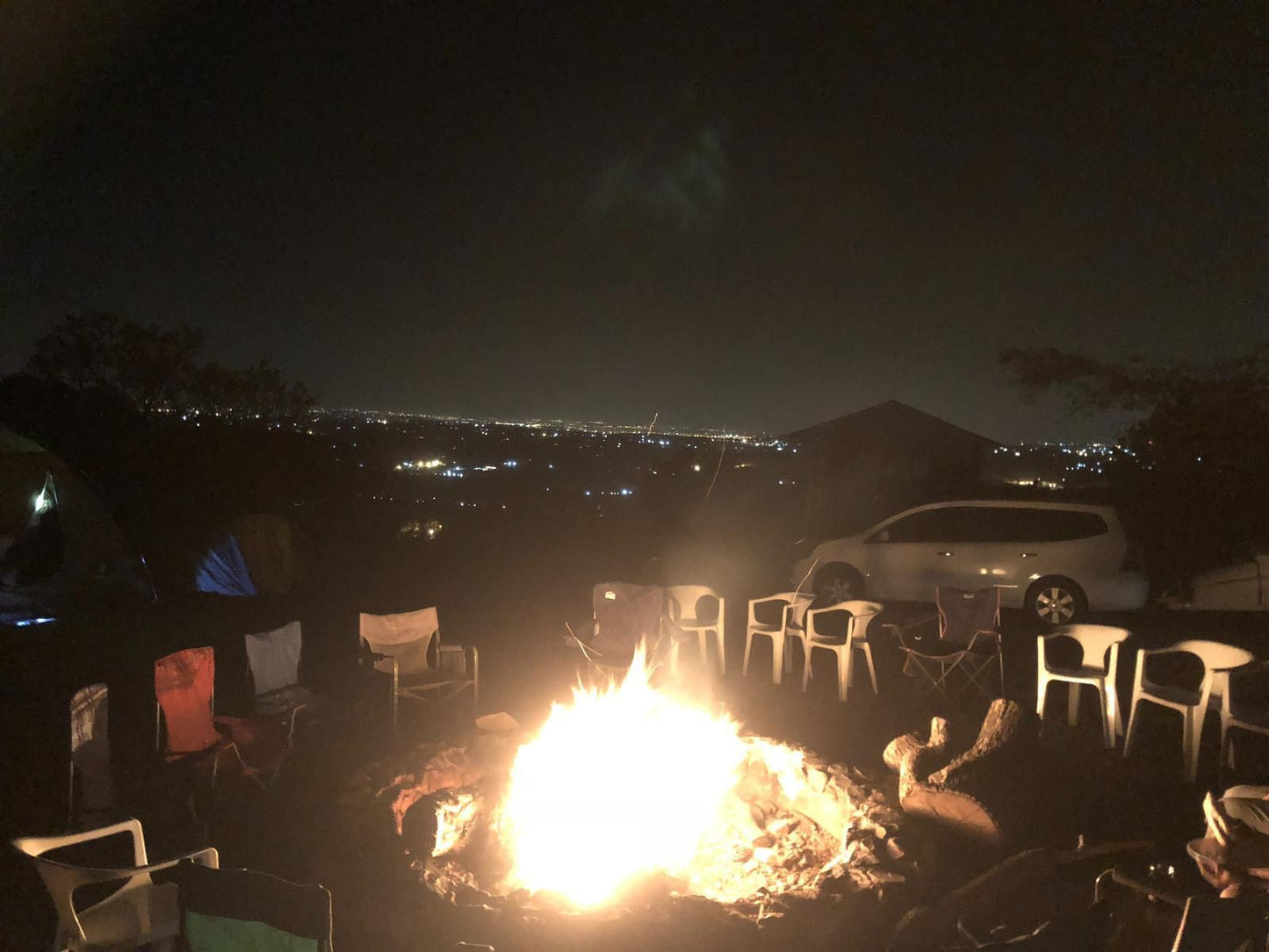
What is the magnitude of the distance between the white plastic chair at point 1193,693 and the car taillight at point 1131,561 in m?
3.94

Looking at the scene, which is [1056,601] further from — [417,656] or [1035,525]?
[417,656]

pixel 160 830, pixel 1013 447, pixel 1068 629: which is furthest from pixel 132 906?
pixel 1013 447

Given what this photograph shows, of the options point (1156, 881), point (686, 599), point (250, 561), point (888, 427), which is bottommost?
point (1156, 881)

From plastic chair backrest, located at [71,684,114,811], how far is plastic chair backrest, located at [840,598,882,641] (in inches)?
185

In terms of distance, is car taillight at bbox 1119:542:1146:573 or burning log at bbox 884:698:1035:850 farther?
car taillight at bbox 1119:542:1146:573

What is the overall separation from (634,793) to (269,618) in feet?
20.7

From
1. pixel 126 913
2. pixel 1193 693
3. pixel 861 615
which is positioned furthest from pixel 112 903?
pixel 1193 693

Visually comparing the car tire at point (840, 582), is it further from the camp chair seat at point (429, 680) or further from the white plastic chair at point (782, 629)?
the camp chair seat at point (429, 680)

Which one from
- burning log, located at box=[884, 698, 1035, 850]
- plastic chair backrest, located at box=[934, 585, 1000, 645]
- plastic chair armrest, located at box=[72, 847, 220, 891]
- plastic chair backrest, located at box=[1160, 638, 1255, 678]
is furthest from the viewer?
plastic chair backrest, located at box=[934, 585, 1000, 645]

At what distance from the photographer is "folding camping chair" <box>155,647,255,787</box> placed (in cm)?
419

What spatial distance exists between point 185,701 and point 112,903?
177 centimetres

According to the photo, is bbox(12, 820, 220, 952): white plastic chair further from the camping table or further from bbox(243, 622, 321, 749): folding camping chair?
the camping table

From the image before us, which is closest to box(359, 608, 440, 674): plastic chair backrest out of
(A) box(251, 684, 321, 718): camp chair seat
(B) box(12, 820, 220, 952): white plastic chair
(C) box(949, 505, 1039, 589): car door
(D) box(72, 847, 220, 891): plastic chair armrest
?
(A) box(251, 684, 321, 718): camp chair seat

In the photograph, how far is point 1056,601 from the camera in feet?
28.7
